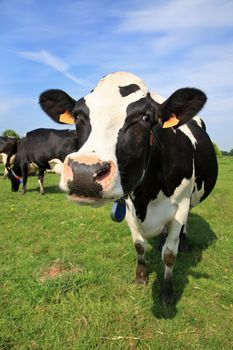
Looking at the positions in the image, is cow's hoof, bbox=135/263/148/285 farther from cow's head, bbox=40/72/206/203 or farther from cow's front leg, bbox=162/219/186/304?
cow's head, bbox=40/72/206/203

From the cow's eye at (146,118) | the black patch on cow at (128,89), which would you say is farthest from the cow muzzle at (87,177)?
the black patch on cow at (128,89)

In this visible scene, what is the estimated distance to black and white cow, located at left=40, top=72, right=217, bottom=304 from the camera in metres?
2.46

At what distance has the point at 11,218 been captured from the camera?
8250 mm

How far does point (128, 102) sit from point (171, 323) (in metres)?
2.36

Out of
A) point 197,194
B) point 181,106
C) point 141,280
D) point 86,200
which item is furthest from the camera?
point 197,194

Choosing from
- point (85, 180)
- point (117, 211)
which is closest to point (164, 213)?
point (117, 211)

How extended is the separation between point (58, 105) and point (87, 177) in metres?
1.53

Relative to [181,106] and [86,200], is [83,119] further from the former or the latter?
[181,106]

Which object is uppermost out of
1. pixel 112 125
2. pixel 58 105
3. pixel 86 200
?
pixel 58 105

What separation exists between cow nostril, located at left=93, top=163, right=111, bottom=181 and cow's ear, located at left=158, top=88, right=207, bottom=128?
42.6 inches

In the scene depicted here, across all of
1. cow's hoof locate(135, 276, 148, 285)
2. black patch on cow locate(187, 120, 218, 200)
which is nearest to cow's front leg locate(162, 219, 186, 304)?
cow's hoof locate(135, 276, 148, 285)

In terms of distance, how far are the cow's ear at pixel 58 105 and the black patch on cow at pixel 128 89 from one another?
62 centimetres

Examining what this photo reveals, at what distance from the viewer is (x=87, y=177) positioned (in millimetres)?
2355

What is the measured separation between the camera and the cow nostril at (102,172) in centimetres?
236
